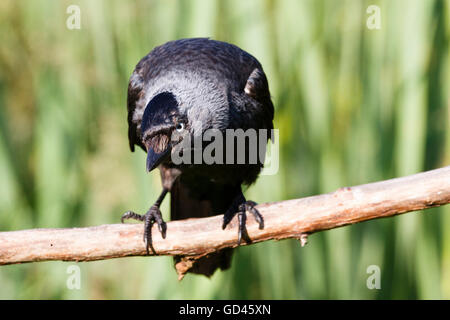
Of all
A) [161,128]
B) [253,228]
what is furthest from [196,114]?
[253,228]

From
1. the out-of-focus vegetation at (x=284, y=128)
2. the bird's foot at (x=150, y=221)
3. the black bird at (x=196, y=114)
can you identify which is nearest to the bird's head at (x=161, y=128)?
the black bird at (x=196, y=114)

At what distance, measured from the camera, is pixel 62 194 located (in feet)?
11.3

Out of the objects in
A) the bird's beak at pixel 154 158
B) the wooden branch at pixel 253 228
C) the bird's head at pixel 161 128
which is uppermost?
the bird's head at pixel 161 128

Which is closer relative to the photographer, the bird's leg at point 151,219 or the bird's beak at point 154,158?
the bird's leg at point 151,219

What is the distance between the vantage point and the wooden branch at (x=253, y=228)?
2.18 metres

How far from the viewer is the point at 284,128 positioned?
337cm

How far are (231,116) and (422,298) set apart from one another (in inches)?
66.5

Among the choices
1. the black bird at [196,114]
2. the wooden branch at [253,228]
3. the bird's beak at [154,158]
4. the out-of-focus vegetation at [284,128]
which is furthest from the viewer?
the out-of-focus vegetation at [284,128]

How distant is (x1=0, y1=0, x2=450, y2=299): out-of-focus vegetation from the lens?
3137 mm

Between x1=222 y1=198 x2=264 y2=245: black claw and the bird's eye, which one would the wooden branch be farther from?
the bird's eye

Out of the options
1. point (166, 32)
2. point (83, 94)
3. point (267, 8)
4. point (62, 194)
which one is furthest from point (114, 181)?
point (267, 8)

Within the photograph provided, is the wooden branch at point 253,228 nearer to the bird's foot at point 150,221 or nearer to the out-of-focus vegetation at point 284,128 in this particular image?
the bird's foot at point 150,221

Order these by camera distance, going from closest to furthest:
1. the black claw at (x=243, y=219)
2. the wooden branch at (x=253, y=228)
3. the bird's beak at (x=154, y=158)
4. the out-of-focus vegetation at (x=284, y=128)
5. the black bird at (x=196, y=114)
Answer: the wooden branch at (x=253, y=228) → the black claw at (x=243, y=219) → the bird's beak at (x=154, y=158) → the black bird at (x=196, y=114) → the out-of-focus vegetation at (x=284, y=128)

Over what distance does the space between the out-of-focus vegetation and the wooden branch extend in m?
0.84
